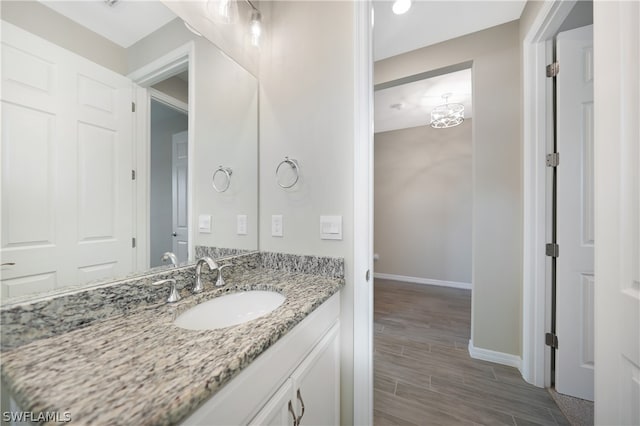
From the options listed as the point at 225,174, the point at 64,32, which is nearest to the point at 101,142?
the point at 64,32

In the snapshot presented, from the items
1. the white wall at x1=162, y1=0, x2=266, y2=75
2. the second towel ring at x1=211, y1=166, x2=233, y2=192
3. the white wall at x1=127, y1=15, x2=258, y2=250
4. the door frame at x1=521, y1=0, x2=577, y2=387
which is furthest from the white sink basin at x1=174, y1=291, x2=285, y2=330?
the door frame at x1=521, y1=0, x2=577, y2=387

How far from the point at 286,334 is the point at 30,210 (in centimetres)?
79

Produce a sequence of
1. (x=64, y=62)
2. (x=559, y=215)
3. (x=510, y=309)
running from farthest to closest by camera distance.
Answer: (x=510, y=309) → (x=559, y=215) → (x=64, y=62)

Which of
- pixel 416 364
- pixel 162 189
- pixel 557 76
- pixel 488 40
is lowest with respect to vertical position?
pixel 416 364

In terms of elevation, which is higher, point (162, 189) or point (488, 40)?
point (488, 40)

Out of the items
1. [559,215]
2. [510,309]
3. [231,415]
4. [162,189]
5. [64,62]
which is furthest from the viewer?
[510,309]

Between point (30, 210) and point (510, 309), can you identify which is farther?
point (510, 309)

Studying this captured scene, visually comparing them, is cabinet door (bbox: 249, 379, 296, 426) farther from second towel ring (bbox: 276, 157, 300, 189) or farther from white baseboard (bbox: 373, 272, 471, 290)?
white baseboard (bbox: 373, 272, 471, 290)

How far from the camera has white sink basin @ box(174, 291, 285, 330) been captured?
0.85 metres

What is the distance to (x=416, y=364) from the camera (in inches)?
73.5

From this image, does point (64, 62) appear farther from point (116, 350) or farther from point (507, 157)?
point (507, 157)

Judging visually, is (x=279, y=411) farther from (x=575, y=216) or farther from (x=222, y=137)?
(x=575, y=216)

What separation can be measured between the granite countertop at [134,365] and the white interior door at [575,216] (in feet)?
6.04

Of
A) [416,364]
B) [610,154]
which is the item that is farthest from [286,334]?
[416,364]
